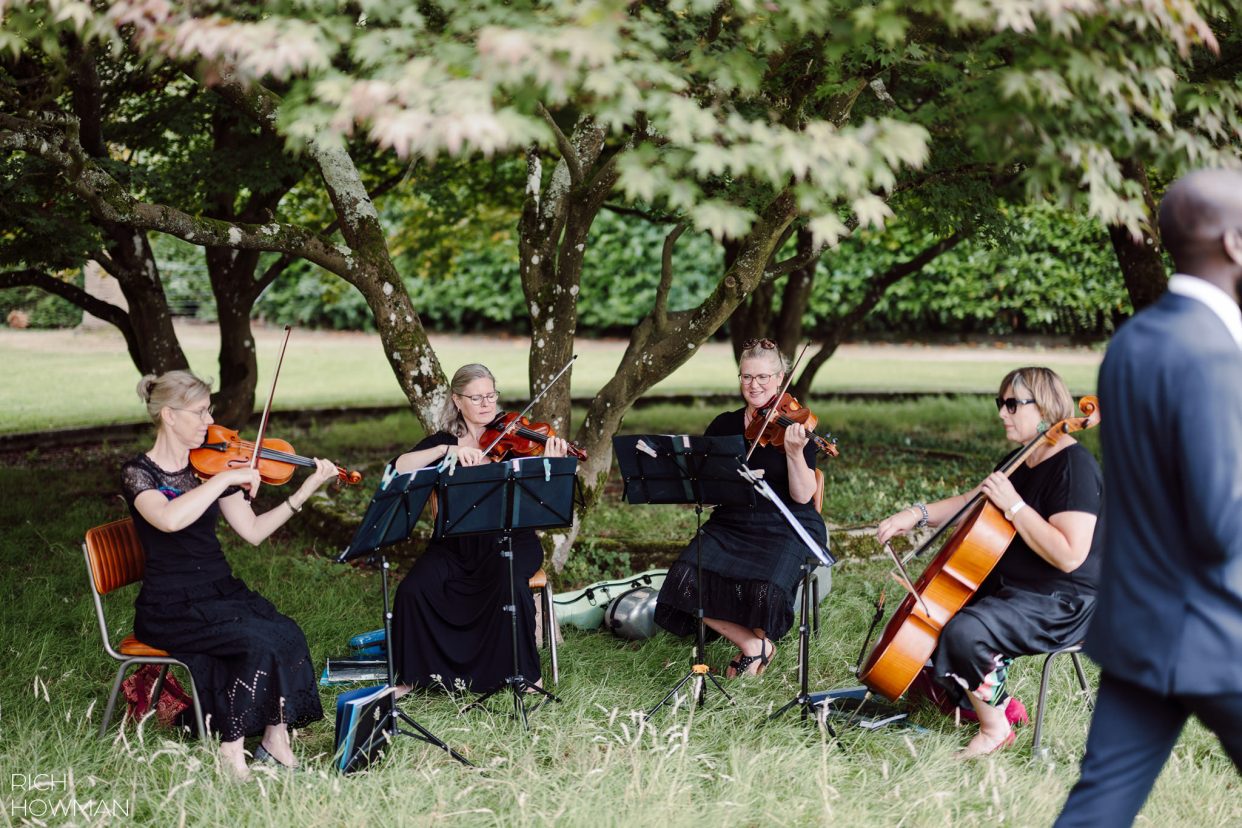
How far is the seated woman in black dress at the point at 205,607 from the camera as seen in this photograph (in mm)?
3559

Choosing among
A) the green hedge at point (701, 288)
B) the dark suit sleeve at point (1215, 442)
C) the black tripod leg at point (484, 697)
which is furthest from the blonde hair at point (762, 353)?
the green hedge at point (701, 288)

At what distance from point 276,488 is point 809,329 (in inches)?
474

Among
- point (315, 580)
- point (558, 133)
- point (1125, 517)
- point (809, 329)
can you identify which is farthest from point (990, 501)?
point (809, 329)

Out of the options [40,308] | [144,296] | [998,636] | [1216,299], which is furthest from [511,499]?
[40,308]

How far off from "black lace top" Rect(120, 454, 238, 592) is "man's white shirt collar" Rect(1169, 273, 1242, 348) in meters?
2.95

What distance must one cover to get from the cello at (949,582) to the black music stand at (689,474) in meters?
0.62

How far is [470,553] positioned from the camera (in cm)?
445

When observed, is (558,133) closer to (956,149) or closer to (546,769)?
(956,149)

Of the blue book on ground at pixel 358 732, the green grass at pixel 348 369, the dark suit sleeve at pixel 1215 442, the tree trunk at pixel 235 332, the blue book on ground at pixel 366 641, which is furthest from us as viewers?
the green grass at pixel 348 369

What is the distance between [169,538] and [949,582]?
2563 mm

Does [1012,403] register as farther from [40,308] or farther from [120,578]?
[40,308]

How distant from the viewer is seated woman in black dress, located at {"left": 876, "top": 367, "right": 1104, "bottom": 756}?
3.59m

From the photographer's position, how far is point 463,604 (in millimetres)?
4305

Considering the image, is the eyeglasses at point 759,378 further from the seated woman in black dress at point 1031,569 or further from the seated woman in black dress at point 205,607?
the seated woman in black dress at point 205,607
